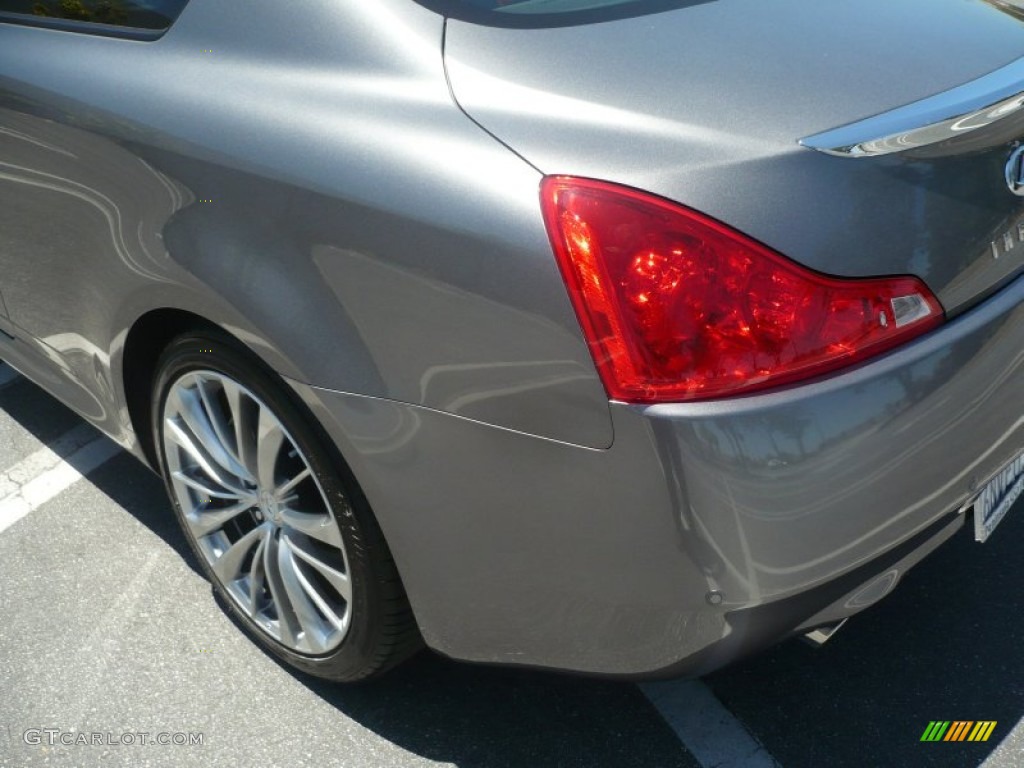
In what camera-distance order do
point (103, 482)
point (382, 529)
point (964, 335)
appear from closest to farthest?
point (964, 335), point (382, 529), point (103, 482)

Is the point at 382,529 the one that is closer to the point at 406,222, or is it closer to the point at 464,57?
the point at 406,222

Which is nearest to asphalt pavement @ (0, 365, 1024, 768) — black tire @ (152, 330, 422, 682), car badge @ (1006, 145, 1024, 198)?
black tire @ (152, 330, 422, 682)

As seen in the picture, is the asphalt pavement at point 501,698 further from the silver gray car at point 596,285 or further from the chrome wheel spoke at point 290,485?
the chrome wheel spoke at point 290,485

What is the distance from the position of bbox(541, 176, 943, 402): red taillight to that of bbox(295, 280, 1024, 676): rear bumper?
0.15 ft

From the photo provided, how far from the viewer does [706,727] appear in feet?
7.32

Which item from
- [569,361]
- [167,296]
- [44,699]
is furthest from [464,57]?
[44,699]

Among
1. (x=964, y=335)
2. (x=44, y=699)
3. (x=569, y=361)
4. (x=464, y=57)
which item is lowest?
(x=44, y=699)

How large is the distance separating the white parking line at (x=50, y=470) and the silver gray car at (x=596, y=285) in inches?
50.2

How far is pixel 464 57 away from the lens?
1.72 m

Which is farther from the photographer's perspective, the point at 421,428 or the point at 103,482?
the point at 103,482

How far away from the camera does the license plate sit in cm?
192

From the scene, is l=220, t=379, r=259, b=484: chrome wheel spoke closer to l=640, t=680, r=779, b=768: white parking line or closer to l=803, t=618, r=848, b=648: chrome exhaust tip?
l=640, t=680, r=779, b=768: white parking line

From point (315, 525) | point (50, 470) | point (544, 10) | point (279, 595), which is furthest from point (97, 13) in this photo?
point (50, 470)

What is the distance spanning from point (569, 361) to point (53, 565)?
183cm
